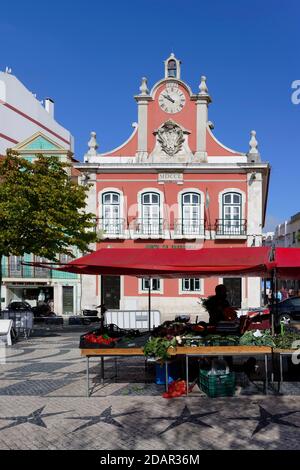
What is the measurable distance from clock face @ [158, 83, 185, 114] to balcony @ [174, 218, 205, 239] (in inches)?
258

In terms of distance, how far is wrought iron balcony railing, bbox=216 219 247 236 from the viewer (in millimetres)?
29891

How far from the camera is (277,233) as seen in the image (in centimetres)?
8369

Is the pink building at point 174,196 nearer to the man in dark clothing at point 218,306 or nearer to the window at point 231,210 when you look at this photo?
the window at point 231,210

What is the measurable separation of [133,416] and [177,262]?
2524 millimetres

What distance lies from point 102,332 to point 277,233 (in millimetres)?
77337

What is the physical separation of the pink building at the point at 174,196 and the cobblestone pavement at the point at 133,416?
1934 centimetres

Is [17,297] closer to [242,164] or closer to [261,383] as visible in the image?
[242,164]

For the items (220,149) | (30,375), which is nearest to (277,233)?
(220,149)

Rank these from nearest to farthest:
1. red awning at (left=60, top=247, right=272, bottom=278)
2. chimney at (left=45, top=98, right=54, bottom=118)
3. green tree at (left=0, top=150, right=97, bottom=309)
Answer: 1. red awning at (left=60, top=247, right=272, bottom=278)
2. green tree at (left=0, top=150, right=97, bottom=309)
3. chimney at (left=45, top=98, right=54, bottom=118)

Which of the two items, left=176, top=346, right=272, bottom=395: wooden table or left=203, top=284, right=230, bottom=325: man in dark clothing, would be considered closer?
left=176, top=346, right=272, bottom=395: wooden table

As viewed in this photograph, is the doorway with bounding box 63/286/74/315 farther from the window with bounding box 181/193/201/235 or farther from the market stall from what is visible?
the market stall

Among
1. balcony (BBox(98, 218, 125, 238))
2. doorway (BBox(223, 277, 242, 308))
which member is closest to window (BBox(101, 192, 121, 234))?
balcony (BBox(98, 218, 125, 238))

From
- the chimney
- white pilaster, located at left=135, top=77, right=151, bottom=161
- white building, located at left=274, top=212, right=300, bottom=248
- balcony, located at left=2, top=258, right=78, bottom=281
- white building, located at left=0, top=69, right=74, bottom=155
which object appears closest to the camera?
white pilaster, located at left=135, top=77, right=151, bottom=161

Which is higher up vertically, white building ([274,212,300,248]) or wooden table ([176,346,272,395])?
white building ([274,212,300,248])
